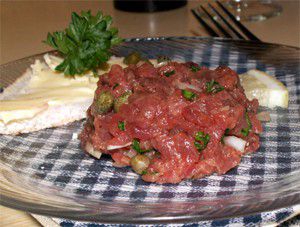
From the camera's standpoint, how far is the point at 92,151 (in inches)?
125

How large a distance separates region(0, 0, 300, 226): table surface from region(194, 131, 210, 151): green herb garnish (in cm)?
287

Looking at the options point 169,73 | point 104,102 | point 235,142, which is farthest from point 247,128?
point 104,102

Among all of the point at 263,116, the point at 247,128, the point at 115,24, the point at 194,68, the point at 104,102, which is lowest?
the point at 115,24

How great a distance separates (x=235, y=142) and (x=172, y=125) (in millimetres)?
382

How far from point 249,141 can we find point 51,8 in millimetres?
5208

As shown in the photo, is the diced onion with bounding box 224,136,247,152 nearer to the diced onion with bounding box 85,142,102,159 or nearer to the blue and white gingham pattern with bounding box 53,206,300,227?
the blue and white gingham pattern with bounding box 53,206,300,227

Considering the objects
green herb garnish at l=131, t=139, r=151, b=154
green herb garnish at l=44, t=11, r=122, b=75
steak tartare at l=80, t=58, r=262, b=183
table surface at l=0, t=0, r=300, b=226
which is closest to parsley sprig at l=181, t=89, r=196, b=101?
steak tartare at l=80, t=58, r=262, b=183

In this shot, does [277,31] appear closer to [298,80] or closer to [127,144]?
[298,80]

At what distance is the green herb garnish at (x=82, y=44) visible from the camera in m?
3.81

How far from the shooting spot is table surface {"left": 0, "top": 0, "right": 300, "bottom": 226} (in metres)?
5.96

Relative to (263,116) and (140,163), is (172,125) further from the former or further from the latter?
(263,116)

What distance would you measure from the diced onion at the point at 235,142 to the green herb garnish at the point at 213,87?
258 millimetres

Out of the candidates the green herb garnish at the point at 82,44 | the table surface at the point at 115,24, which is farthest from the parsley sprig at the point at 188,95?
the table surface at the point at 115,24

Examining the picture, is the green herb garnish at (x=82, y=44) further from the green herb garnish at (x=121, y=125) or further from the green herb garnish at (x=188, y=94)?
the green herb garnish at (x=188, y=94)
